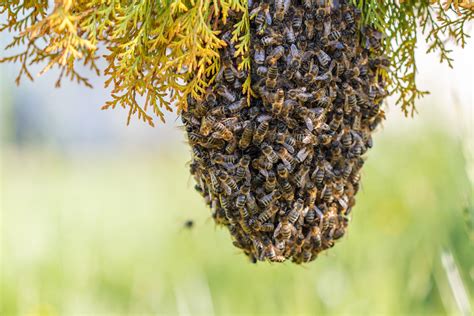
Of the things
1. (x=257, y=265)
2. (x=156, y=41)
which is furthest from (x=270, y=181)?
(x=257, y=265)

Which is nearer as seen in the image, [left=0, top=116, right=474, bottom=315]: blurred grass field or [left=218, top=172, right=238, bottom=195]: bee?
[left=218, top=172, right=238, bottom=195]: bee

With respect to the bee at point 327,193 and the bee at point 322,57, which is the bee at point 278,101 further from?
the bee at point 327,193

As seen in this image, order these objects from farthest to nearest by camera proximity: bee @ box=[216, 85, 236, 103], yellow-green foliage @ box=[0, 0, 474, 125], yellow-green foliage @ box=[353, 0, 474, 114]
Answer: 1. yellow-green foliage @ box=[353, 0, 474, 114]
2. bee @ box=[216, 85, 236, 103]
3. yellow-green foliage @ box=[0, 0, 474, 125]

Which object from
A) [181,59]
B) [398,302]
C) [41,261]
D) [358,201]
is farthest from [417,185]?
[181,59]

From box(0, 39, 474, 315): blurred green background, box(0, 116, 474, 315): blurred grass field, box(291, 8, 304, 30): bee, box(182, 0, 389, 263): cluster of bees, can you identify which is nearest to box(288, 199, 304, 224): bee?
box(182, 0, 389, 263): cluster of bees

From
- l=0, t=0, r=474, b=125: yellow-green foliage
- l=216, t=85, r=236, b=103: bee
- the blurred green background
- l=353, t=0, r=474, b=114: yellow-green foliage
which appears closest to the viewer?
l=0, t=0, r=474, b=125: yellow-green foliage

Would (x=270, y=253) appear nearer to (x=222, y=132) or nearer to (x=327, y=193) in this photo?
(x=327, y=193)

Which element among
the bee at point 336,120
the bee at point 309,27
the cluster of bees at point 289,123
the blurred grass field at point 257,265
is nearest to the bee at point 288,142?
the cluster of bees at point 289,123

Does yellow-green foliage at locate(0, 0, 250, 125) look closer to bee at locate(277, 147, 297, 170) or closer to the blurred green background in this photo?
bee at locate(277, 147, 297, 170)
